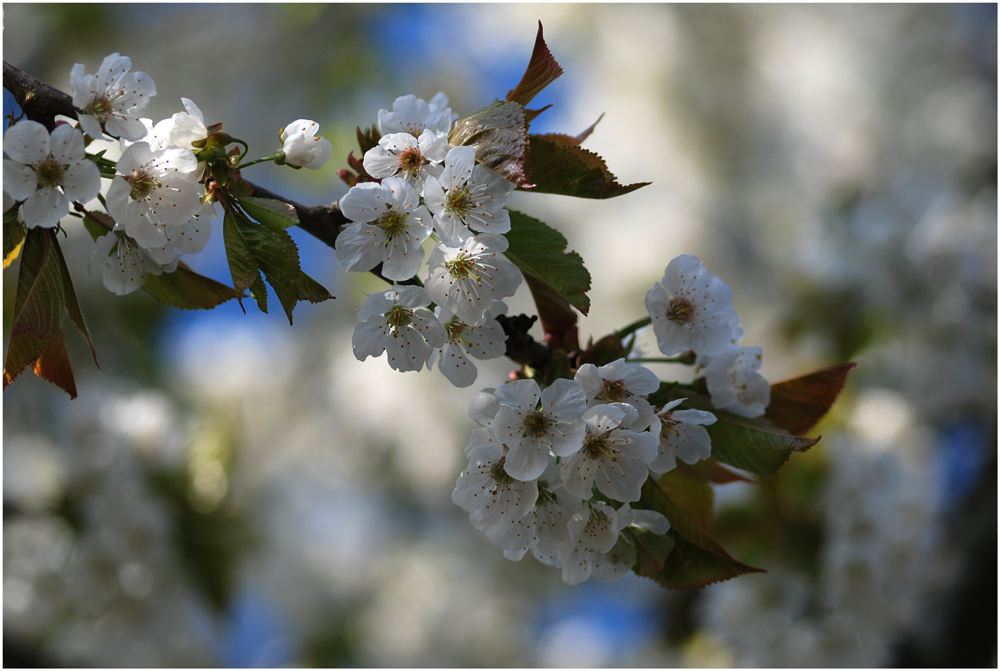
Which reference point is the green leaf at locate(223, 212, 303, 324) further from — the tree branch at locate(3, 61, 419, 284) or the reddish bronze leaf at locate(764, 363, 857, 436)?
the reddish bronze leaf at locate(764, 363, 857, 436)

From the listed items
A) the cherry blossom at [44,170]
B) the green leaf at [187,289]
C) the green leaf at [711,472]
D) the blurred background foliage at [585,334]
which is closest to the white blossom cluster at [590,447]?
the green leaf at [711,472]

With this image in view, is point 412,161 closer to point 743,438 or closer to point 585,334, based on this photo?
point 743,438

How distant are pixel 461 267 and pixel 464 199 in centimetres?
7

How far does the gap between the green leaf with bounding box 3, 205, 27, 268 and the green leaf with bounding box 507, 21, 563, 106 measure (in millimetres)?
508

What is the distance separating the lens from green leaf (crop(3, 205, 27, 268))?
0.65m

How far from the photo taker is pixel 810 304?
9.91 feet

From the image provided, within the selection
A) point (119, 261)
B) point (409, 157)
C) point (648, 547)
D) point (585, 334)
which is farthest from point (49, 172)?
point (585, 334)

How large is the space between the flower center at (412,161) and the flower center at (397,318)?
0.45ft

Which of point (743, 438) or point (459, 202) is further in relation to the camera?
point (743, 438)

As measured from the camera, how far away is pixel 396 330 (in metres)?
0.69

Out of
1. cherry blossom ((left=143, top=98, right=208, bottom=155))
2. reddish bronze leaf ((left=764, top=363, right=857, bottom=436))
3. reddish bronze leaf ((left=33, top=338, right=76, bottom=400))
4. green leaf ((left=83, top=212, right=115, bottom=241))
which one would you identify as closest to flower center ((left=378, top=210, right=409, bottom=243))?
cherry blossom ((left=143, top=98, right=208, bottom=155))

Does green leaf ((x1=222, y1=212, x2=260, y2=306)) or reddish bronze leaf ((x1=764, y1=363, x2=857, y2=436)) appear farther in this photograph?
reddish bronze leaf ((x1=764, y1=363, x2=857, y2=436))

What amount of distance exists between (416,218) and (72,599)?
6.74ft

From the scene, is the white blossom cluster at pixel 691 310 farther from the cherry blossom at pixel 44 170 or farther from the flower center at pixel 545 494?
the cherry blossom at pixel 44 170
